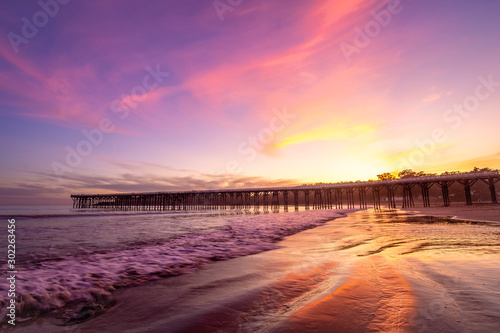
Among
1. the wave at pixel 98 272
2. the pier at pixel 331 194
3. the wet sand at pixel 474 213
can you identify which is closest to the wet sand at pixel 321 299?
the wave at pixel 98 272

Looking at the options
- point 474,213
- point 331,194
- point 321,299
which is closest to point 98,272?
point 321,299

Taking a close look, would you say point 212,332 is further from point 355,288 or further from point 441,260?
point 441,260

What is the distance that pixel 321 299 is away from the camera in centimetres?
271

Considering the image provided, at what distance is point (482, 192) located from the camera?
69.6 m

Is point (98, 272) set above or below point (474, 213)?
above

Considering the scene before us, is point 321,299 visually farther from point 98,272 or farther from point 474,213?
point 474,213

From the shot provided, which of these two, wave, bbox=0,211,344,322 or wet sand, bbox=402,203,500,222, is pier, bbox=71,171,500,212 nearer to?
wet sand, bbox=402,203,500,222

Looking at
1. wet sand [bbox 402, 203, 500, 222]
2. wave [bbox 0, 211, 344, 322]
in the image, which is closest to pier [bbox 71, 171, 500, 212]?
wet sand [bbox 402, 203, 500, 222]

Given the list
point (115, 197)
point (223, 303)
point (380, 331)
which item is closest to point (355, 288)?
point (380, 331)

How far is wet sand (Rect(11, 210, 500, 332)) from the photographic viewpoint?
2.07 m

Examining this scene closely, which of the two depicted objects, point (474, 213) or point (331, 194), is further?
point (331, 194)

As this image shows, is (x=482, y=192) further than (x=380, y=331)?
Yes

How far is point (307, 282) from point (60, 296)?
3.46 meters

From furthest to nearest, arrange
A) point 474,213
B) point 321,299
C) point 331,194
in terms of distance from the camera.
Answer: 1. point 331,194
2. point 474,213
3. point 321,299
